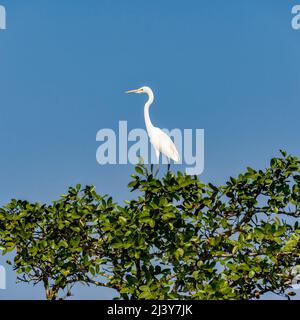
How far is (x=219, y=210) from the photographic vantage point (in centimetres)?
1206

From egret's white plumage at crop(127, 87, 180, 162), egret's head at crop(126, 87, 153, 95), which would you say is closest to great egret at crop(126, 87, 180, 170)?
egret's white plumage at crop(127, 87, 180, 162)

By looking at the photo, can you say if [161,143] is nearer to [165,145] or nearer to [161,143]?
[161,143]

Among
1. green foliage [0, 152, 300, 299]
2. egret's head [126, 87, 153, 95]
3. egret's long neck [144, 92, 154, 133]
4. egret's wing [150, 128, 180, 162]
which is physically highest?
egret's head [126, 87, 153, 95]

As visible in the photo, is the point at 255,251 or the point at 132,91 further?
the point at 132,91

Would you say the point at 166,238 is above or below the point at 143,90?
below

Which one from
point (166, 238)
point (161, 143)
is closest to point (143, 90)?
point (161, 143)

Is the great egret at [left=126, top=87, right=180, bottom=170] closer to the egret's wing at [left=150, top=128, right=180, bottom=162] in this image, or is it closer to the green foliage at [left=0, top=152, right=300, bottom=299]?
the egret's wing at [left=150, top=128, right=180, bottom=162]

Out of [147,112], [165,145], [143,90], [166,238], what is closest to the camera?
[166,238]

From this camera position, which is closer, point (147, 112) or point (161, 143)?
point (161, 143)

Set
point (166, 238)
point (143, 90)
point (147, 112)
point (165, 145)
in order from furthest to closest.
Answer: point (143, 90) → point (147, 112) → point (165, 145) → point (166, 238)
